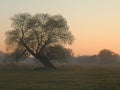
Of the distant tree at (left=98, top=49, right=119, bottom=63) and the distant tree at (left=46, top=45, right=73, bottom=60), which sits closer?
the distant tree at (left=46, top=45, right=73, bottom=60)

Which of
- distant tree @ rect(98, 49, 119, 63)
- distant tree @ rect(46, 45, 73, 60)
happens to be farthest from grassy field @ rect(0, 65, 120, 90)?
distant tree @ rect(98, 49, 119, 63)

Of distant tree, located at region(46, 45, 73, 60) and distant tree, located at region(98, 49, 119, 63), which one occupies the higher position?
distant tree, located at region(98, 49, 119, 63)

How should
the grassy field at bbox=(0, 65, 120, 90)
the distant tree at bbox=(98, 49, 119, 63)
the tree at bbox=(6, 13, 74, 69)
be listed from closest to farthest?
the grassy field at bbox=(0, 65, 120, 90) → the tree at bbox=(6, 13, 74, 69) → the distant tree at bbox=(98, 49, 119, 63)

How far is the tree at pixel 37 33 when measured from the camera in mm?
74375

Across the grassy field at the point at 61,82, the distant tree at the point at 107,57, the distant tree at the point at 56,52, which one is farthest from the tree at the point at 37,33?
the distant tree at the point at 107,57

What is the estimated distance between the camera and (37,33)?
7562 centimetres

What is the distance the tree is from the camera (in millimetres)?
74375

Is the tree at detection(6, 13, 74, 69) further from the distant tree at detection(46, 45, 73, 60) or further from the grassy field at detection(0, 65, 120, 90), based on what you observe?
the grassy field at detection(0, 65, 120, 90)

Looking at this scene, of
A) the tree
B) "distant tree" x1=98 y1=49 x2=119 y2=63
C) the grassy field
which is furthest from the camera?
"distant tree" x1=98 y1=49 x2=119 y2=63

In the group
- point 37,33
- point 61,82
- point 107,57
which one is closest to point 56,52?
point 37,33

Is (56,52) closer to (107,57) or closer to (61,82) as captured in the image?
(61,82)

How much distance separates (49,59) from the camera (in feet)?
249

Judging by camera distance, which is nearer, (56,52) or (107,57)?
(56,52)

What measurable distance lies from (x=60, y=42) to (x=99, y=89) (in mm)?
52163
